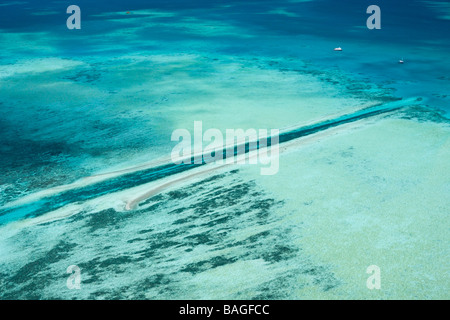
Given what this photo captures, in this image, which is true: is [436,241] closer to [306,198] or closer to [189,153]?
[306,198]

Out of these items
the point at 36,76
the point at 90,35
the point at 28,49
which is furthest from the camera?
the point at 90,35

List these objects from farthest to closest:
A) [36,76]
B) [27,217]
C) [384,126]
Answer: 1. [36,76]
2. [384,126]
3. [27,217]

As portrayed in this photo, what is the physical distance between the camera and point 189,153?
10.6ft

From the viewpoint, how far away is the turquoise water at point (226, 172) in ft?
6.70

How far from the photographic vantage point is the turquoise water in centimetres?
204

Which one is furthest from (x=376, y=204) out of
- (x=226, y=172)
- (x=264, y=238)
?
(x=226, y=172)

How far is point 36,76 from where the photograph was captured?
5039mm

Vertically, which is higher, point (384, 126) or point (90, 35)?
point (90, 35)

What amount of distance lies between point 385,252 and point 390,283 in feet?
0.73

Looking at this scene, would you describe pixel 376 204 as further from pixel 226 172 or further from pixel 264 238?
pixel 226 172
